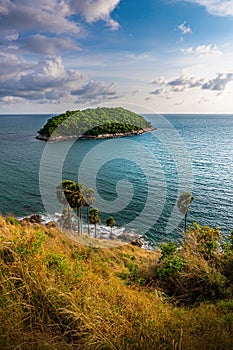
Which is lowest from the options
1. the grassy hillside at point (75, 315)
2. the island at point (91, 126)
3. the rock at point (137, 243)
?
the rock at point (137, 243)

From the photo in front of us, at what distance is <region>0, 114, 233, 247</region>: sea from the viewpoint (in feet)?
123

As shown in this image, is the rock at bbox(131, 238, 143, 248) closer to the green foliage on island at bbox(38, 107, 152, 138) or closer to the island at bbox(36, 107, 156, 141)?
the island at bbox(36, 107, 156, 141)

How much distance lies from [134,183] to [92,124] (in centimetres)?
7370

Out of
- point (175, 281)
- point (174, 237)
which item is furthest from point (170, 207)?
point (175, 281)

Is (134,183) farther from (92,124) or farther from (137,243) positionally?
(92,124)

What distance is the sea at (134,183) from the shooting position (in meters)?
37.5

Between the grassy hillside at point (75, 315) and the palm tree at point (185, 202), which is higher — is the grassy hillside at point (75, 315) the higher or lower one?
the higher one

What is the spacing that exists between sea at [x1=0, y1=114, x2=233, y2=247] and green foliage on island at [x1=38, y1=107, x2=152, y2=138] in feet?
90.5

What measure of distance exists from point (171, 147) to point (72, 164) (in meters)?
37.3

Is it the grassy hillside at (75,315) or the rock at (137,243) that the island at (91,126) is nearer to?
the rock at (137,243)

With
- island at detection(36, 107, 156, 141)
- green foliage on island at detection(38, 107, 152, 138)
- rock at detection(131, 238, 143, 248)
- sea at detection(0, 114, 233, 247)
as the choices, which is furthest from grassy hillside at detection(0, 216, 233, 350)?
green foliage on island at detection(38, 107, 152, 138)

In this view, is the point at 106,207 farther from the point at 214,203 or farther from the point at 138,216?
the point at 214,203

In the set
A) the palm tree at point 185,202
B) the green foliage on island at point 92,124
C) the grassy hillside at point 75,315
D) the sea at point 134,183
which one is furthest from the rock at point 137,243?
the green foliage on island at point 92,124

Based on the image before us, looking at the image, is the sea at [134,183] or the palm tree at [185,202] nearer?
the palm tree at [185,202]
